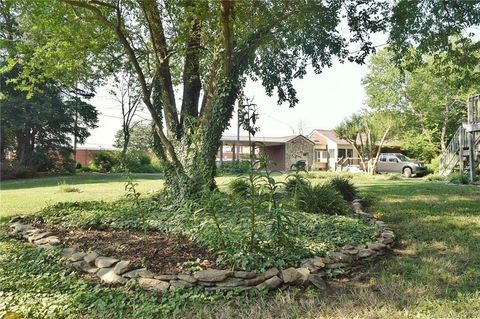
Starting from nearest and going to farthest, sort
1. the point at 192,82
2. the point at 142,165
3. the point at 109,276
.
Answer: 1. the point at 109,276
2. the point at 192,82
3. the point at 142,165

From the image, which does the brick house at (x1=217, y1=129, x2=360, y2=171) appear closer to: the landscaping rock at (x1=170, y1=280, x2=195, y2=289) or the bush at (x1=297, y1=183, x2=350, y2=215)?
the bush at (x1=297, y1=183, x2=350, y2=215)

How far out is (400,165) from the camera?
2245 centimetres

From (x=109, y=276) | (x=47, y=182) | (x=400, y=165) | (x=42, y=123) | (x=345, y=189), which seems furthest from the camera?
(x=400, y=165)

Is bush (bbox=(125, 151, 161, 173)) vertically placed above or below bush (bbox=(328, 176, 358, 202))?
above

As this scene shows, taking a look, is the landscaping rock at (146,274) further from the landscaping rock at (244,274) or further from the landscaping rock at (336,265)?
the landscaping rock at (336,265)

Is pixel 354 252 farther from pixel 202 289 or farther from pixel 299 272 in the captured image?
pixel 202 289

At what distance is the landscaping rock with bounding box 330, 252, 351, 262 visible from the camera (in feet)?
11.9

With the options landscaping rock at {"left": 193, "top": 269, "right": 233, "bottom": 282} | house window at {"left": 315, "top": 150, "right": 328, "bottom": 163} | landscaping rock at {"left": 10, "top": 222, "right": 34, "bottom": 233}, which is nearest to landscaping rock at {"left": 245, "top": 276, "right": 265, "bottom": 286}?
landscaping rock at {"left": 193, "top": 269, "right": 233, "bottom": 282}

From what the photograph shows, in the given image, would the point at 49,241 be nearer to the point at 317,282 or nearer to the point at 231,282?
the point at 231,282

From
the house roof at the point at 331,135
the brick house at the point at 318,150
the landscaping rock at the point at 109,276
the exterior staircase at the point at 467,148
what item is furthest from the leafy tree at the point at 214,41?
the house roof at the point at 331,135

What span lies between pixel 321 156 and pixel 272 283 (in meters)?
32.0

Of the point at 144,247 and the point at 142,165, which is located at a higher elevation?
→ the point at 142,165

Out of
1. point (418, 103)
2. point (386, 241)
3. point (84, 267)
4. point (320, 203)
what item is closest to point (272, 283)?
point (84, 267)

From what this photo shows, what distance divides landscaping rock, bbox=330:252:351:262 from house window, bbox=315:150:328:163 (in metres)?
30.5
